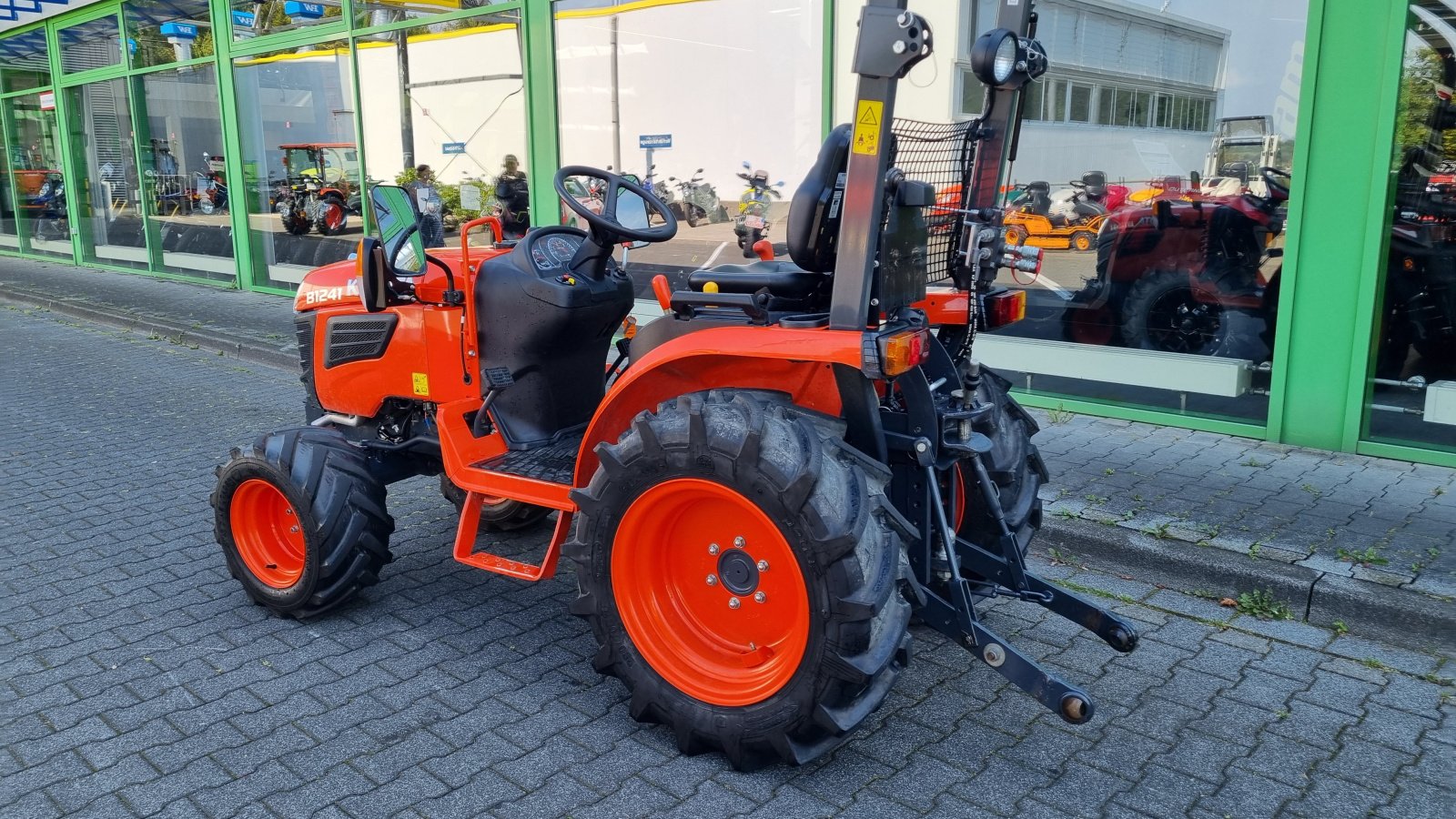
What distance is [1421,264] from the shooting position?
224 inches

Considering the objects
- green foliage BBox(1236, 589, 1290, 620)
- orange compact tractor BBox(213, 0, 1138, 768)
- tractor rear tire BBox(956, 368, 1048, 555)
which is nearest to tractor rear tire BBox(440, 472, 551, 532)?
orange compact tractor BBox(213, 0, 1138, 768)

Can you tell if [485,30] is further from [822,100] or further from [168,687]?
[168,687]

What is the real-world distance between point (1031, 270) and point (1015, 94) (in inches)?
22.0

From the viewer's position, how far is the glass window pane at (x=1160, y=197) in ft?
20.1

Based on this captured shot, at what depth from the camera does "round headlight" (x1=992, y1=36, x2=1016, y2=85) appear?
3162 millimetres

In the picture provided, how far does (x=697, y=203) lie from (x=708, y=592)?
615cm

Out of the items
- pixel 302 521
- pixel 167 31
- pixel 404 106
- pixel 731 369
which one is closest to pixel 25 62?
pixel 167 31

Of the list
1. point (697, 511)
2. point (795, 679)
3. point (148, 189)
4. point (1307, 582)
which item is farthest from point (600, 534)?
point (148, 189)

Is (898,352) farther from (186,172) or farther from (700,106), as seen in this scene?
(186,172)

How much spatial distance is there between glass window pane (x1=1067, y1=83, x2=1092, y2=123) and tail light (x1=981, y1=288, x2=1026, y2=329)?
363 cm

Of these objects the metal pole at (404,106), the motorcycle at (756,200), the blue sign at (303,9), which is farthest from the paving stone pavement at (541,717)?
the blue sign at (303,9)

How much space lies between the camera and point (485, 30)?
1001 centimetres

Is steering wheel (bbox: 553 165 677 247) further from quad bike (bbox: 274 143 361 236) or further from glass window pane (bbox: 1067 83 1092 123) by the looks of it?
quad bike (bbox: 274 143 361 236)

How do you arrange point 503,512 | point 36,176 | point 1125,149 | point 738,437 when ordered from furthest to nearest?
point 36,176 < point 1125,149 < point 503,512 < point 738,437
